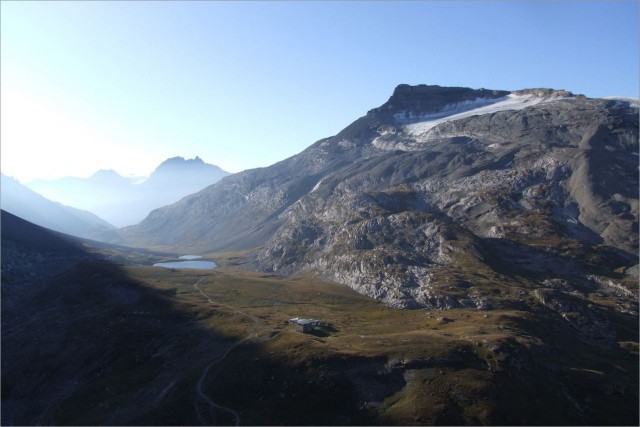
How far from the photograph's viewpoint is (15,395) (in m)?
135

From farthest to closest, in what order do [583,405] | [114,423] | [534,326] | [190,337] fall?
[534,326], [190,337], [583,405], [114,423]

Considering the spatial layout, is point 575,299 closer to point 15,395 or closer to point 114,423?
point 114,423

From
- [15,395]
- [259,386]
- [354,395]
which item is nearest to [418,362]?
[354,395]

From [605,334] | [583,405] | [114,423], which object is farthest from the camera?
[605,334]

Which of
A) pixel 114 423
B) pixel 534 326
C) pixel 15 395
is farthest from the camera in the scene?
pixel 534 326

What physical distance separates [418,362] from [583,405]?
38579 mm

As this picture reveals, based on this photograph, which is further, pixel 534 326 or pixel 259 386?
pixel 534 326

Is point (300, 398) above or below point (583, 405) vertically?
above

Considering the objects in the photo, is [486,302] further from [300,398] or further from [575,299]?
[300,398]

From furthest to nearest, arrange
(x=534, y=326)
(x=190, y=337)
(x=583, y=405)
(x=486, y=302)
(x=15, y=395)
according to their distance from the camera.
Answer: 1. (x=486, y=302)
2. (x=534, y=326)
3. (x=190, y=337)
4. (x=15, y=395)
5. (x=583, y=405)

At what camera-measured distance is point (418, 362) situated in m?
116

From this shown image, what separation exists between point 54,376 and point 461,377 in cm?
11225

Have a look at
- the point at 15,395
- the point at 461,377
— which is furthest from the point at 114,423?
the point at 461,377

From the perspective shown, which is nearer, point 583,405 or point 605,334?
point 583,405
